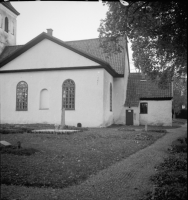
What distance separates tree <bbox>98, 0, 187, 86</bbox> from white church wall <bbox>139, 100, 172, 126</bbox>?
19460mm

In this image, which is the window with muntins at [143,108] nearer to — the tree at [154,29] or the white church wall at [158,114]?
the white church wall at [158,114]

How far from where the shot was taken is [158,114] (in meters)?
29.9

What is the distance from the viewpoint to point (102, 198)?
424 centimetres

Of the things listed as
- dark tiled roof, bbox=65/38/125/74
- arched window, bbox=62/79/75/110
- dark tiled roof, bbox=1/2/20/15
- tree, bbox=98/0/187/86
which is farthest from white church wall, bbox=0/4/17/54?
arched window, bbox=62/79/75/110

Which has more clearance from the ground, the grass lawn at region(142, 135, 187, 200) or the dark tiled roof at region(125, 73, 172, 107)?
the dark tiled roof at region(125, 73, 172, 107)

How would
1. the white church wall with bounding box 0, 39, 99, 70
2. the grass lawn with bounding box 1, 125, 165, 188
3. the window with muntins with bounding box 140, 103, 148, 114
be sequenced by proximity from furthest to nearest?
1. the window with muntins with bounding box 140, 103, 148, 114
2. the white church wall with bounding box 0, 39, 99, 70
3. the grass lawn with bounding box 1, 125, 165, 188

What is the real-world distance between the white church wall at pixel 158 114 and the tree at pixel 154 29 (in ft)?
63.8

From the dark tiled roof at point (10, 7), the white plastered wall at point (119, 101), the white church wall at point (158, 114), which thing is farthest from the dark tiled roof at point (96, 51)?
the dark tiled roof at point (10, 7)

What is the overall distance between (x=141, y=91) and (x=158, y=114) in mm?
3962

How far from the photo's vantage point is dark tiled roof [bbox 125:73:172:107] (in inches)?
1181

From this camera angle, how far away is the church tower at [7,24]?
3206 mm

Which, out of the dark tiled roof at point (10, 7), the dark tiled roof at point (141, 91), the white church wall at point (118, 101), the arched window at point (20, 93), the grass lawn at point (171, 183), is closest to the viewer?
the dark tiled roof at point (10, 7)

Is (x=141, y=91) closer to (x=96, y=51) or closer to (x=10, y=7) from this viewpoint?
(x=96, y=51)

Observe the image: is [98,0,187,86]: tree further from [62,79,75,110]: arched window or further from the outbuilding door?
the outbuilding door
